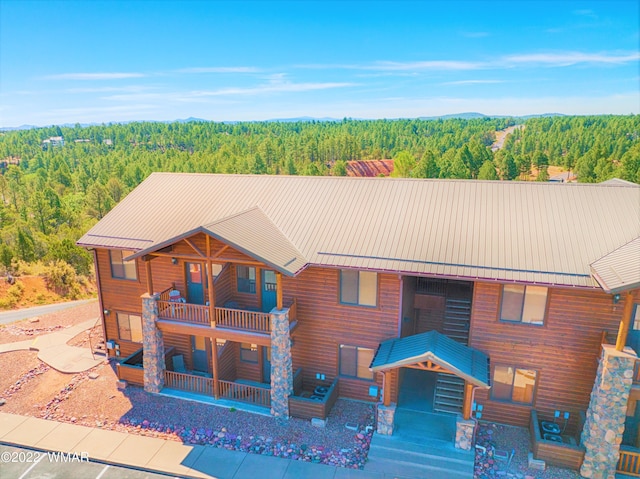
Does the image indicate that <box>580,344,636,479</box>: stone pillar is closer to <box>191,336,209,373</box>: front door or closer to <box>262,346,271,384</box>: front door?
<box>262,346,271,384</box>: front door

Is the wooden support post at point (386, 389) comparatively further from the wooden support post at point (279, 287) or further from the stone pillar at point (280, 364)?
the wooden support post at point (279, 287)

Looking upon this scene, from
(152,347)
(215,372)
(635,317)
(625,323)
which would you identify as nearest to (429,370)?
(625,323)

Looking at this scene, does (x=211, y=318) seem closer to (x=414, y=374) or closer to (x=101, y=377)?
(x=101, y=377)

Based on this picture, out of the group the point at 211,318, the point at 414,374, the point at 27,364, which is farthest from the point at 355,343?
the point at 27,364

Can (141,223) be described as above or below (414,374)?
above

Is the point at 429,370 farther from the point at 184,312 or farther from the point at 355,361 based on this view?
the point at 184,312

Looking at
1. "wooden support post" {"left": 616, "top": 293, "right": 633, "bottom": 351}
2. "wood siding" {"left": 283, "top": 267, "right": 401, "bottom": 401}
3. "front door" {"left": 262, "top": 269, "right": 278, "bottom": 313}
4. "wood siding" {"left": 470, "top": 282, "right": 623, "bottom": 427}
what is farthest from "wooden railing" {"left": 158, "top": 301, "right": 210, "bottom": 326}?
"wooden support post" {"left": 616, "top": 293, "right": 633, "bottom": 351}
